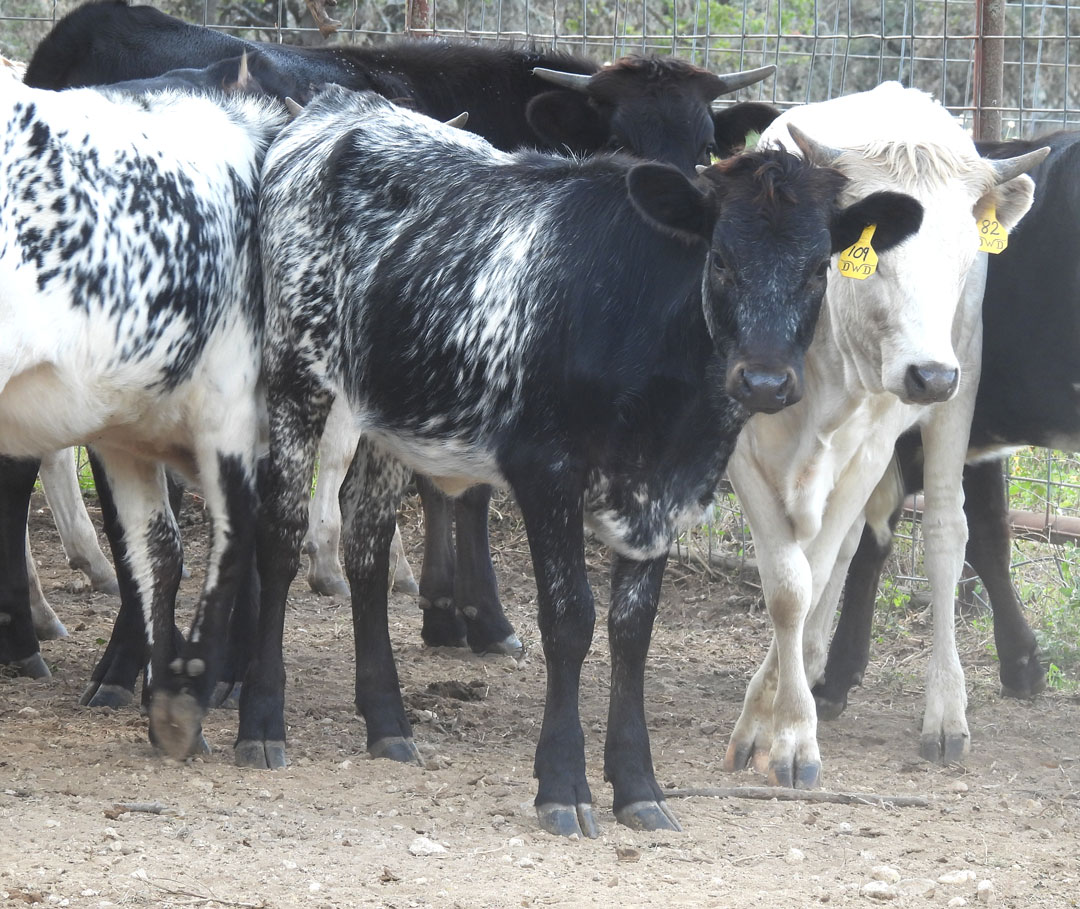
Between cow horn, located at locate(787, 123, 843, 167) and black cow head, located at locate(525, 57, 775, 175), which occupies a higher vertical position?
black cow head, located at locate(525, 57, 775, 175)

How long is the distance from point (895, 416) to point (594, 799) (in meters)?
1.79

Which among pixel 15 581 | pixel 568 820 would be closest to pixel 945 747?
pixel 568 820

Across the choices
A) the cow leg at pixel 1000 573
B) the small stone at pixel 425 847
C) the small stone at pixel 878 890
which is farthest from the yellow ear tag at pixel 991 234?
the small stone at pixel 425 847

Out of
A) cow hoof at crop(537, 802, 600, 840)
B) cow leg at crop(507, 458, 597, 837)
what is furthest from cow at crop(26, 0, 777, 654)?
cow hoof at crop(537, 802, 600, 840)

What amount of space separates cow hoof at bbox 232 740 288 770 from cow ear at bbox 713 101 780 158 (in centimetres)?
348

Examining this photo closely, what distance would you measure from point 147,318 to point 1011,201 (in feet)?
9.88

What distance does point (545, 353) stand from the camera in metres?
4.70

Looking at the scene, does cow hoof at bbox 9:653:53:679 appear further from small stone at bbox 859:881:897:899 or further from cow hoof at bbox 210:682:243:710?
small stone at bbox 859:881:897:899

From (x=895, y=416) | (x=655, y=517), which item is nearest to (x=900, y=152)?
(x=895, y=416)

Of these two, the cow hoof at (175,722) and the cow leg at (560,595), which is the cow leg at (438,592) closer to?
the cow hoof at (175,722)

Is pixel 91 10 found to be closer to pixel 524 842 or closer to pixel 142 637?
pixel 142 637

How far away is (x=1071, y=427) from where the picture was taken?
20.0ft

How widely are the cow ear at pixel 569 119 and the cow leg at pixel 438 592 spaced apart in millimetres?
1733

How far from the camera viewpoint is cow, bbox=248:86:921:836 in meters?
4.45
